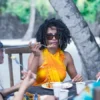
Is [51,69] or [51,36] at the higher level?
[51,36]

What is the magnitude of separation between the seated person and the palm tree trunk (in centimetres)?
94

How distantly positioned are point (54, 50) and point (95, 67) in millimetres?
1175

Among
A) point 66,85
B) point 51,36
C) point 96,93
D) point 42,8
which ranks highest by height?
point 42,8

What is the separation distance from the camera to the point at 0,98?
2371mm

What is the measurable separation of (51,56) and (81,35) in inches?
42.9

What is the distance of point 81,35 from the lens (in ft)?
13.8

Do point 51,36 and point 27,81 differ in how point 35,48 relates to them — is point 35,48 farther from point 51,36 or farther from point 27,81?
point 27,81

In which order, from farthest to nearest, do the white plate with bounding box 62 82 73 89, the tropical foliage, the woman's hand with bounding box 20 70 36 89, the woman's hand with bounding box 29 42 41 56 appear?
the tropical foliage
the woman's hand with bounding box 29 42 41 56
the white plate with bounding box 62 82 73 89
the woman's hand with bounding box 20 70 36 89

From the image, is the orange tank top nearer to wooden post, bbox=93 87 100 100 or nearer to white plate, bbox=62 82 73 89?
white plate, bbox=62 82 73 89

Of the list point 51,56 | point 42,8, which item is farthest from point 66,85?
point 42,8

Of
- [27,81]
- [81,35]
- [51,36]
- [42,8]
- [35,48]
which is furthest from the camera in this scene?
[42,8]

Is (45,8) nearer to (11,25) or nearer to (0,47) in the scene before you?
(11,25)

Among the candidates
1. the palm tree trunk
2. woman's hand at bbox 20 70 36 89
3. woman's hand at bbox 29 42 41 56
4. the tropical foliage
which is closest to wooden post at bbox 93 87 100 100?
woman's hand at bbox 20 70 36 89

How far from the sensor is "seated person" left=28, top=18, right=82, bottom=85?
308 centimetres
